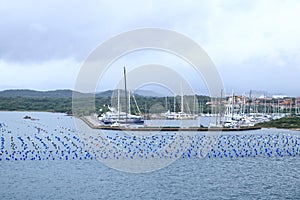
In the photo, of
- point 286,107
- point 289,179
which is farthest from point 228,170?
point 286,107

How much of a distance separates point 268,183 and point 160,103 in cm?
3711

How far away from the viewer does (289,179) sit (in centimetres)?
1780

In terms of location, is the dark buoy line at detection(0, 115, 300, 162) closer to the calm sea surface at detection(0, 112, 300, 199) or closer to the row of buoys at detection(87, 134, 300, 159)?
the row of buoys at detection(87, 134, 300, 159)

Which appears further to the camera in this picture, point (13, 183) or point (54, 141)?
point (54, 141)

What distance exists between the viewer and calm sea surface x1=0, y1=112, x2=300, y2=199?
14.9 metres

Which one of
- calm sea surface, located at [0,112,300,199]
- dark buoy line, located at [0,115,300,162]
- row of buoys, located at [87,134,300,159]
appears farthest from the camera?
row of buoys, located at [87,134,300,159]

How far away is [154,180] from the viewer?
17.1 m

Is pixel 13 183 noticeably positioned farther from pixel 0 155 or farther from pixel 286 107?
pixel 286 107

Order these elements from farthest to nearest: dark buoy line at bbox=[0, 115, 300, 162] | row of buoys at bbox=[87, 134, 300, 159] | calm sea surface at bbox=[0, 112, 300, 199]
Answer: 1. row of buoys at bbox=[87, 134, 300, 159]
2. dark buoy line at bbox=[0, 115, 300, 162]
3. calm sea surface at bbox=[0, 112, 300, 199]

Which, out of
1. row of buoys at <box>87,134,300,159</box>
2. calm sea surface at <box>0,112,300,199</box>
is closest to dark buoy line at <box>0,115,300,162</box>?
row of buoys at <box>87,134,300,159</box>

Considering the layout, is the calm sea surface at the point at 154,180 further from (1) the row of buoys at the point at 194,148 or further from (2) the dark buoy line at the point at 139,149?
(1) the row of buoys at the point at 194,148

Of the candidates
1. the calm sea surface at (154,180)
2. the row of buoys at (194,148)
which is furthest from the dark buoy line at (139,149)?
the calm sea surface at (154,180)

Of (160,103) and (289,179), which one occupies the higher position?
(160,103)

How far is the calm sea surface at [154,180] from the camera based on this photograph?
588 inches
